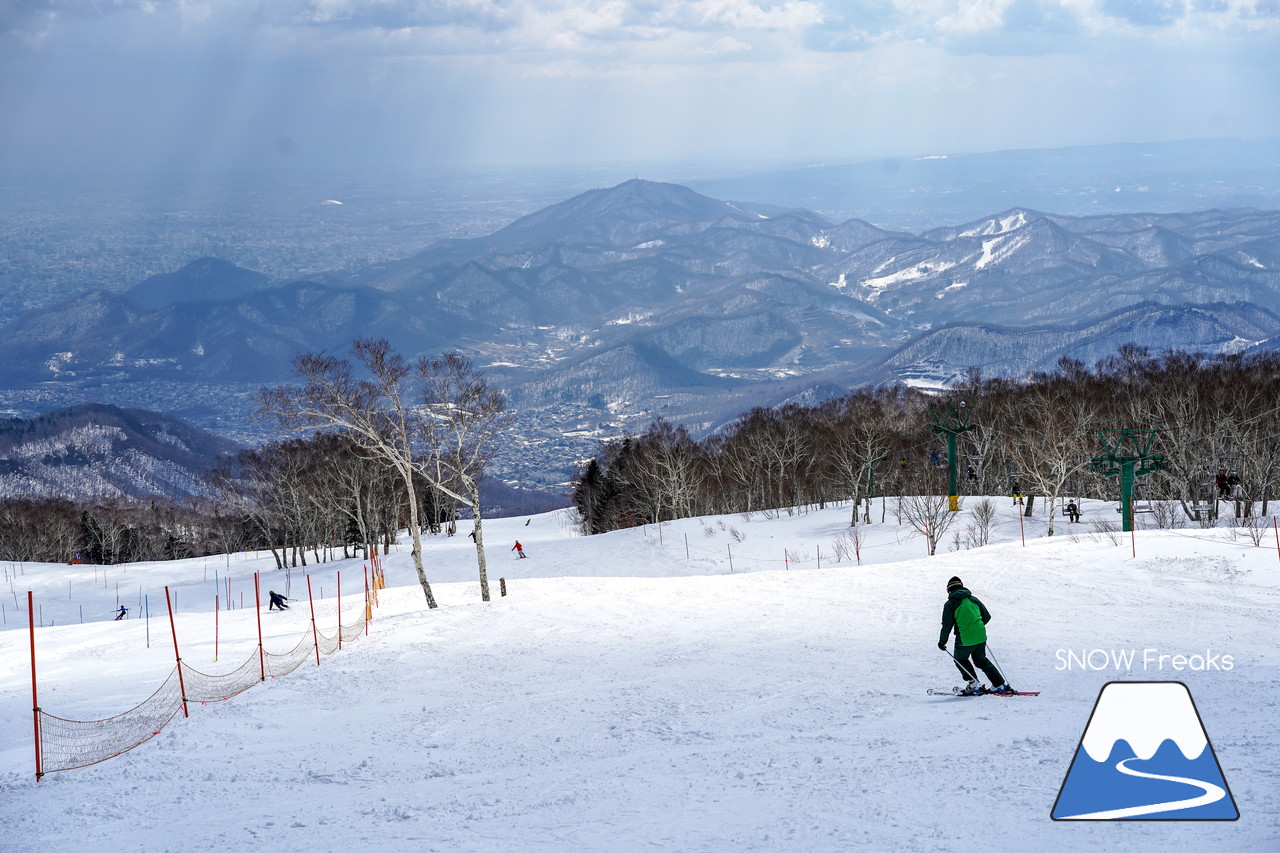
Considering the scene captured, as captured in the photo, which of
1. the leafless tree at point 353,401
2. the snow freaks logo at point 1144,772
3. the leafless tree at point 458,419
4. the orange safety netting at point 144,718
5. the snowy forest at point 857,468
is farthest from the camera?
the snowy forest at point 857,468

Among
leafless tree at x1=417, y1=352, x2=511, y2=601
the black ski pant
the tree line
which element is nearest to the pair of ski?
the black ski pant

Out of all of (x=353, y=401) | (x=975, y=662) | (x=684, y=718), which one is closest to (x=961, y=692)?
(x=975, y=662)

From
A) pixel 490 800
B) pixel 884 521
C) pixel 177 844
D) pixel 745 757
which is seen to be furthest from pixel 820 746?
pixel 884 521

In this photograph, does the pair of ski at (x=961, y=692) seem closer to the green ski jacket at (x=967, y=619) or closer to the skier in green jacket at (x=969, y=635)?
the skier in green jacket at (x=969, y=635)

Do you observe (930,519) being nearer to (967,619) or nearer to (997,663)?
(997,663)

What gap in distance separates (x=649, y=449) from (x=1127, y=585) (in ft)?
174

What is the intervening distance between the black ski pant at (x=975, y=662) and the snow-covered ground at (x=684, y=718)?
1.15 ft

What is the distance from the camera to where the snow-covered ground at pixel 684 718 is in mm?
10586

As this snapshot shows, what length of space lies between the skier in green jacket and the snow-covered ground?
0.36 m

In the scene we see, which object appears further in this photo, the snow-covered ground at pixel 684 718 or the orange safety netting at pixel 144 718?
the orange safety netting at pixel 144 718

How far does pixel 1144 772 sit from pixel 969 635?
172 inches

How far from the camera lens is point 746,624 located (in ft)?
75.7

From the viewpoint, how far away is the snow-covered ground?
10.6 m

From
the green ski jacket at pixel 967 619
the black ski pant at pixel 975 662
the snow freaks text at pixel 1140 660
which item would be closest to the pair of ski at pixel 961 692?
the black ski pant at pixel 975 662
